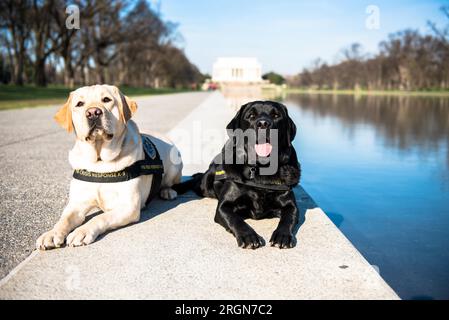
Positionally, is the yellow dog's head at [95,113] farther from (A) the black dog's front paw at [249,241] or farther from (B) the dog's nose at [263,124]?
(A) the black dog's front paw at [249,241]

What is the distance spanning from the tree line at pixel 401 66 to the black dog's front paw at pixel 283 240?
7580cm

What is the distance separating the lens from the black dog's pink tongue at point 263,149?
373 centimetres

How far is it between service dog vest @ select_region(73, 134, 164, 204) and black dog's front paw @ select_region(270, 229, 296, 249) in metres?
1.34

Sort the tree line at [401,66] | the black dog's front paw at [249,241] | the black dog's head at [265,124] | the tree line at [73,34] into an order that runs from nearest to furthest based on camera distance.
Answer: the black dog's front paw at [249,241] → the black dog's head at [265,124] → the tree line at [73,34] → the tree line at [401,66]

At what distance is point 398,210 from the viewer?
5.05 meters

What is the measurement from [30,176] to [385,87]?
104 metres

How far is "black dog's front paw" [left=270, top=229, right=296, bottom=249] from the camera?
10.1 ft

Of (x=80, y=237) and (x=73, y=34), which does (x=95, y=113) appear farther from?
(x=73, y=34)

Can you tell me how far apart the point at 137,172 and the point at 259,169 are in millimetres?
1131

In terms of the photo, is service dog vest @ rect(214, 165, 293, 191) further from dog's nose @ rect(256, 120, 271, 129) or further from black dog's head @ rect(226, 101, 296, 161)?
dog's nose @ rect(256, 120, 271, 129)

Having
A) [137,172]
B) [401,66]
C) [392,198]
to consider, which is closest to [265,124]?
[137,172]

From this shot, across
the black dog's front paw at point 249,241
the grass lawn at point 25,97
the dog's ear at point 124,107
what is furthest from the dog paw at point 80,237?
the grass lawn at point 25,97

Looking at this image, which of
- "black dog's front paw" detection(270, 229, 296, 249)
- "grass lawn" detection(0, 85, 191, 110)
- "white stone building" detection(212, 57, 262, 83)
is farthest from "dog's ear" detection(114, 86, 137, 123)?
"white stone building" detection(212, 57, 262, 83)

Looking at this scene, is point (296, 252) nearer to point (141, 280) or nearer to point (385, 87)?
point (141, 280)
